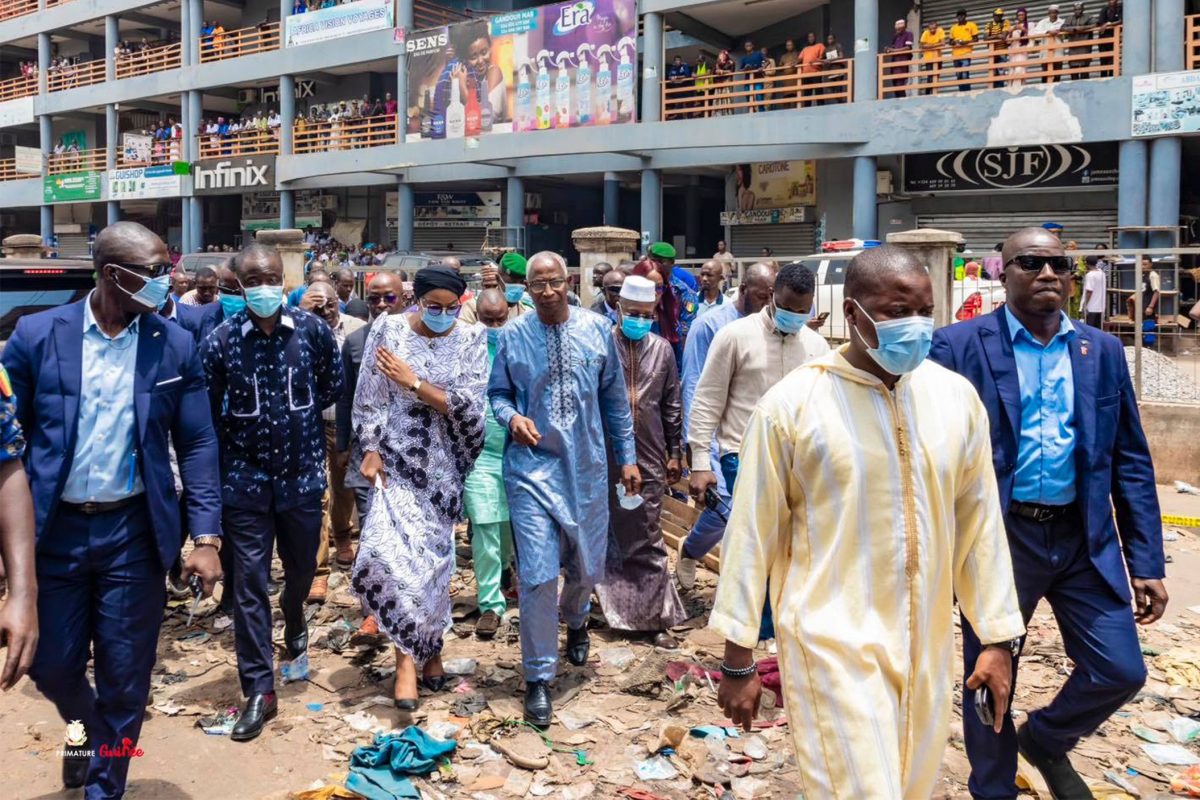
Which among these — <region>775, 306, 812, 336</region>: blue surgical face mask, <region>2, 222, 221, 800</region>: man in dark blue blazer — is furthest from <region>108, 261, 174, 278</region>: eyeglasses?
<region>775, 306, 812, 336</region>: blue surgical face mask

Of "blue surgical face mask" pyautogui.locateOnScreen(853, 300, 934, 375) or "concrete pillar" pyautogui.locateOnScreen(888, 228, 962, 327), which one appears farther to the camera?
"concrete pillar" pyautogui.locateOnScreen(888, 228, 962, 327)

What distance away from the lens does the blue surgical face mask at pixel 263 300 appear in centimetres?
447

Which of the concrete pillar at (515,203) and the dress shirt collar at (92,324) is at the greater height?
the concrete pillar at (515,203)

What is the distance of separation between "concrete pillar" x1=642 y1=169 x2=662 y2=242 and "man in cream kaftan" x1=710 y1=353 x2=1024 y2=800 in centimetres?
1986

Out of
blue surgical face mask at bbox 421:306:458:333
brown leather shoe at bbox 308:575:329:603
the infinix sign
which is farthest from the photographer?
the infinix sign

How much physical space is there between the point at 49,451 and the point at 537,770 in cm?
207

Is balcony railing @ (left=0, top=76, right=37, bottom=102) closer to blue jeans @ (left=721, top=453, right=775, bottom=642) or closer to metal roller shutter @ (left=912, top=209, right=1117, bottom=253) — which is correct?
metal roller shutter @ (left=912, top=209, right=1117, bottom=253)

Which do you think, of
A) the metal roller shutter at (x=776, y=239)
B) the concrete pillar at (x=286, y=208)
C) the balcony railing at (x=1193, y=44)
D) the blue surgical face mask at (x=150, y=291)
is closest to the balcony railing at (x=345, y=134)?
the concrete pillar at (x=286, y=208)

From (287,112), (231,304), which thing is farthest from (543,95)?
(231,304)

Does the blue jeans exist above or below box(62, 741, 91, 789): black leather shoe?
above

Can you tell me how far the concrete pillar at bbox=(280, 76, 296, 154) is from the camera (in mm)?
27953

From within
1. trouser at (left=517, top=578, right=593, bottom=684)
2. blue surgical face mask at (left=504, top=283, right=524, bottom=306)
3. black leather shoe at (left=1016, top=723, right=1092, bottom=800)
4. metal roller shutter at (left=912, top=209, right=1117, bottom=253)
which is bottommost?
black leather shoe at (left=1016, top=723, right=1092, bottom=800)

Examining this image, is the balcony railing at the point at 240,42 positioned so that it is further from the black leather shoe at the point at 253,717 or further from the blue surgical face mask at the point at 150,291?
the blue surgical face mask at the point at 150,291

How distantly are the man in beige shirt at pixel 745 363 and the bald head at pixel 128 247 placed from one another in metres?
2.70
